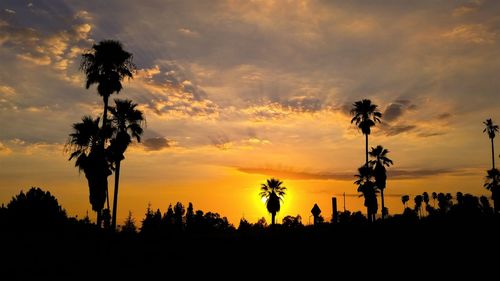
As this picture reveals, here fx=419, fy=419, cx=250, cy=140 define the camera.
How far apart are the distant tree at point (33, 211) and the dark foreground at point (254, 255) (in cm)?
189

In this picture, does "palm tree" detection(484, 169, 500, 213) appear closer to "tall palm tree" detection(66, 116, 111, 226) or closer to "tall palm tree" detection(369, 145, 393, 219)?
"tall palm tree" detection(369, 145, 393, 219)

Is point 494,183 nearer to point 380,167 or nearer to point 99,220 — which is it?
point 380,167

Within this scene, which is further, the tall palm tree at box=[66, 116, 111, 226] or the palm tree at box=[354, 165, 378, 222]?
the palm tree at box=[354, 165, 378, 222]

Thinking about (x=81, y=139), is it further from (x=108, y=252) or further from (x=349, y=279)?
(x=349, y=279)

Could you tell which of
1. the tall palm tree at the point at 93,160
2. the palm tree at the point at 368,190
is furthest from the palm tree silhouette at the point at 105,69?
the palm tree at the point at 368,190

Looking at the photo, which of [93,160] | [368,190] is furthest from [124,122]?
[368,190]

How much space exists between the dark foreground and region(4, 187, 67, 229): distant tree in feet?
6.19

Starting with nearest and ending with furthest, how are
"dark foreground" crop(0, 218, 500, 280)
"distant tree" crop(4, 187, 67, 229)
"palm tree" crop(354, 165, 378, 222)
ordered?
"dark foreground" crop(0, 218, 500, 280), "distant tree" crop(4, 187, 67, 229), "palm tree" crop(354, 165, 378, 222)

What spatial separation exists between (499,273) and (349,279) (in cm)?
716

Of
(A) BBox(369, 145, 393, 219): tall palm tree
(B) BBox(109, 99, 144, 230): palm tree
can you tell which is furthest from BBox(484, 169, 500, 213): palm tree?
(B) BBox(109, 99, 144, 230): palm tree

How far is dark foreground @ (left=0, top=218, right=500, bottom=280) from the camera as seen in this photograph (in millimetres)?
22188

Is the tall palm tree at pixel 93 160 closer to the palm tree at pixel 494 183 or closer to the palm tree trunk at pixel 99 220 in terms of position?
the palm tree trunk at pixel 99 220

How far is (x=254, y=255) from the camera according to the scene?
89.8 feet

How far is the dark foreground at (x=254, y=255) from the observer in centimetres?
2219
